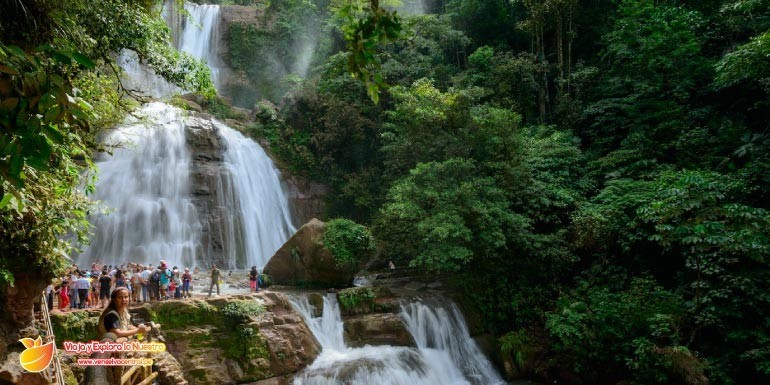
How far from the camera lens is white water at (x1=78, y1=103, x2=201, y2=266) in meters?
16.8

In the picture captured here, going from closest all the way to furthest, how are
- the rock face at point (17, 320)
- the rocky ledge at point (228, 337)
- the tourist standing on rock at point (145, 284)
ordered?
the rock face at point (17, 320) → the rocky ledge at point (228, 337) → the tourist standing on rock at point (145, 284)

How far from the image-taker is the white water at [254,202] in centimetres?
1911

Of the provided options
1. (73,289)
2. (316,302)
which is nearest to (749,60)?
(316,302)

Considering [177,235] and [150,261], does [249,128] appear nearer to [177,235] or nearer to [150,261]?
[177,235]

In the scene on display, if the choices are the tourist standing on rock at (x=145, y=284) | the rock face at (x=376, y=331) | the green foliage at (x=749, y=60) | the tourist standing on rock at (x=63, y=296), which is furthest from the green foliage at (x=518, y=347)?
the tourist standing on rock at (x=63, y=296)

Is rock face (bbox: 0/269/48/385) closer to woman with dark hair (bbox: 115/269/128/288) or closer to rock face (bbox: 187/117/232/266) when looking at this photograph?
woman with dark hair (bbox: 115/269/128/288)

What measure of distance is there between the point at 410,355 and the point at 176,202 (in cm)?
1211

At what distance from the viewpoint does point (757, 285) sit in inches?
385

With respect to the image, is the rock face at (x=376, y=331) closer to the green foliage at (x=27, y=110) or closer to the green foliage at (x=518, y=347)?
the green foliage at (x=518, y=347)

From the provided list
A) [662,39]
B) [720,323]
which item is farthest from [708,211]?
[662,39]

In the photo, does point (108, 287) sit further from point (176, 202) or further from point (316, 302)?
point (176, 202)

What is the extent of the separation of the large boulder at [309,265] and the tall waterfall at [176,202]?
391 cm

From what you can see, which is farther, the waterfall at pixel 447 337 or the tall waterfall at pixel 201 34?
the tall waterfall at pixel 201 34

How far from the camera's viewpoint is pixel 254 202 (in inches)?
793
